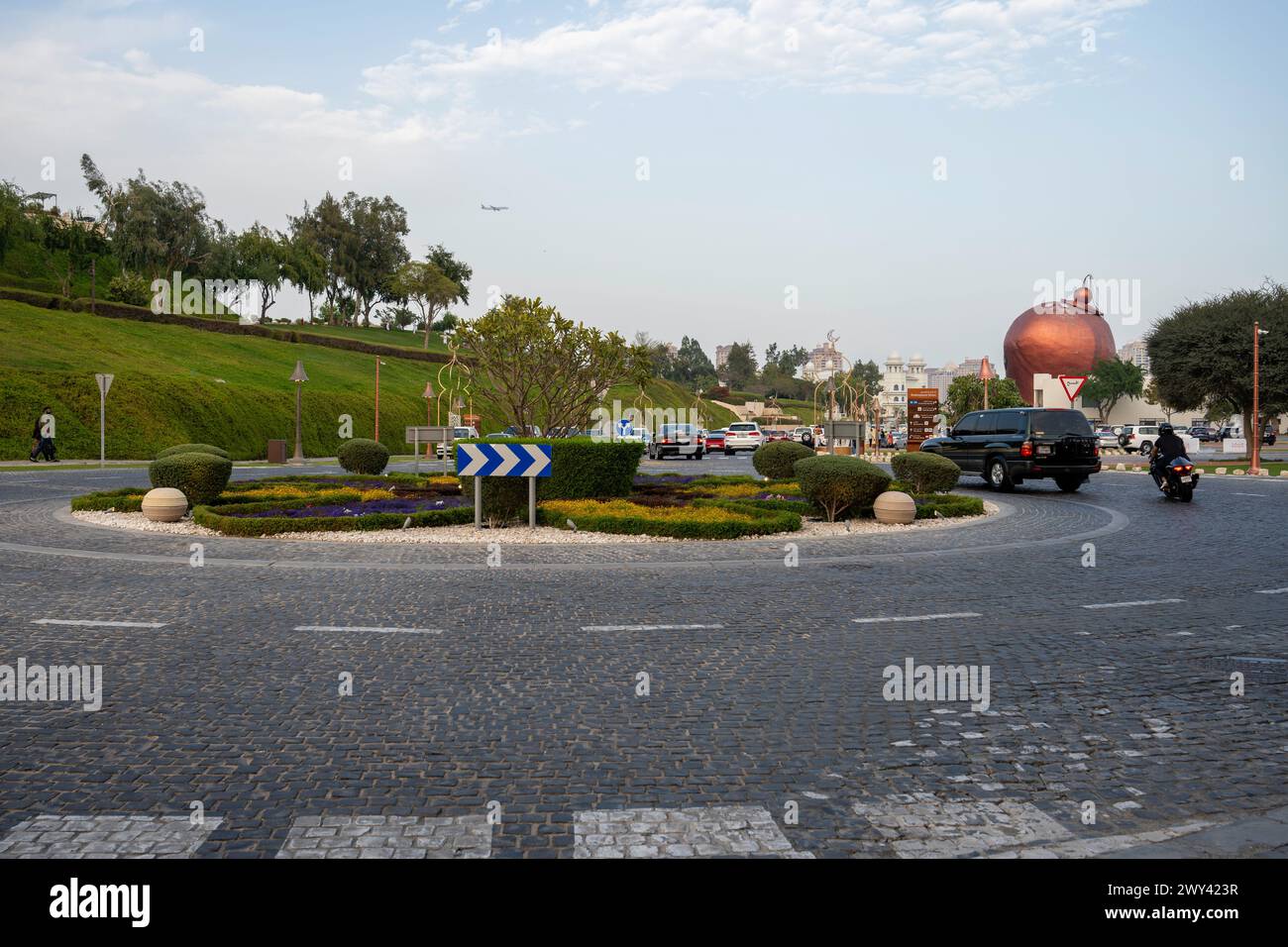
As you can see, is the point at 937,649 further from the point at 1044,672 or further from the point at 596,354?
the point at 596,354

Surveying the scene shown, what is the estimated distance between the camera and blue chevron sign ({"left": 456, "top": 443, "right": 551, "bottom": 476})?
48.8 ft

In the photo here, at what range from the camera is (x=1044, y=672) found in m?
6.61

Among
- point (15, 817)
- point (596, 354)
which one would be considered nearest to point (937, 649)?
point (15, 817)

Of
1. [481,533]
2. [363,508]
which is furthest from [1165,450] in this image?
[363,508]

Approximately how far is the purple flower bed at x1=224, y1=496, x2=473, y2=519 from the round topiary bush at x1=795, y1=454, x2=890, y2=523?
645 centimetres

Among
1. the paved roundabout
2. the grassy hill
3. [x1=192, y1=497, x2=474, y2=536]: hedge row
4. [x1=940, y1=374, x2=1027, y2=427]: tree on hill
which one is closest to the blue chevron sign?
[x1=192, y1=497, x2=474, y2=536]: hedge row

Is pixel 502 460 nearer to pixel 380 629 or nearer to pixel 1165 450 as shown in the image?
pixel 380 629

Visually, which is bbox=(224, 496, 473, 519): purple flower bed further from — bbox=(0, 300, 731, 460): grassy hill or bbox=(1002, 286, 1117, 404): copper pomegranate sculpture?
bbox=(1002, 286, 1117, 404): copper pomegranate sculpture

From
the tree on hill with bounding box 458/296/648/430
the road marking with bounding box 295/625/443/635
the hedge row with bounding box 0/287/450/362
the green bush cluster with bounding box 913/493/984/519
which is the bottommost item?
the road marking with bounding box 295/625/443/635

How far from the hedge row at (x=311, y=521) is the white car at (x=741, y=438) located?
41048 mm

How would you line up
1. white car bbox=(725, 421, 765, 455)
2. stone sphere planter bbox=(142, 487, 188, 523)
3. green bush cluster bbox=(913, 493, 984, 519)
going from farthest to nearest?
white car bbox=(725, 421, 765, 455)
green bush cluster bbox=(913, 493, 984, 519)
stone sphere planter bbox=(142, 487, 188, 523)

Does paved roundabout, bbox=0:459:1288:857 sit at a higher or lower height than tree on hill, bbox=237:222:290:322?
lower

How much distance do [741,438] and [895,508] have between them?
4115 cm
